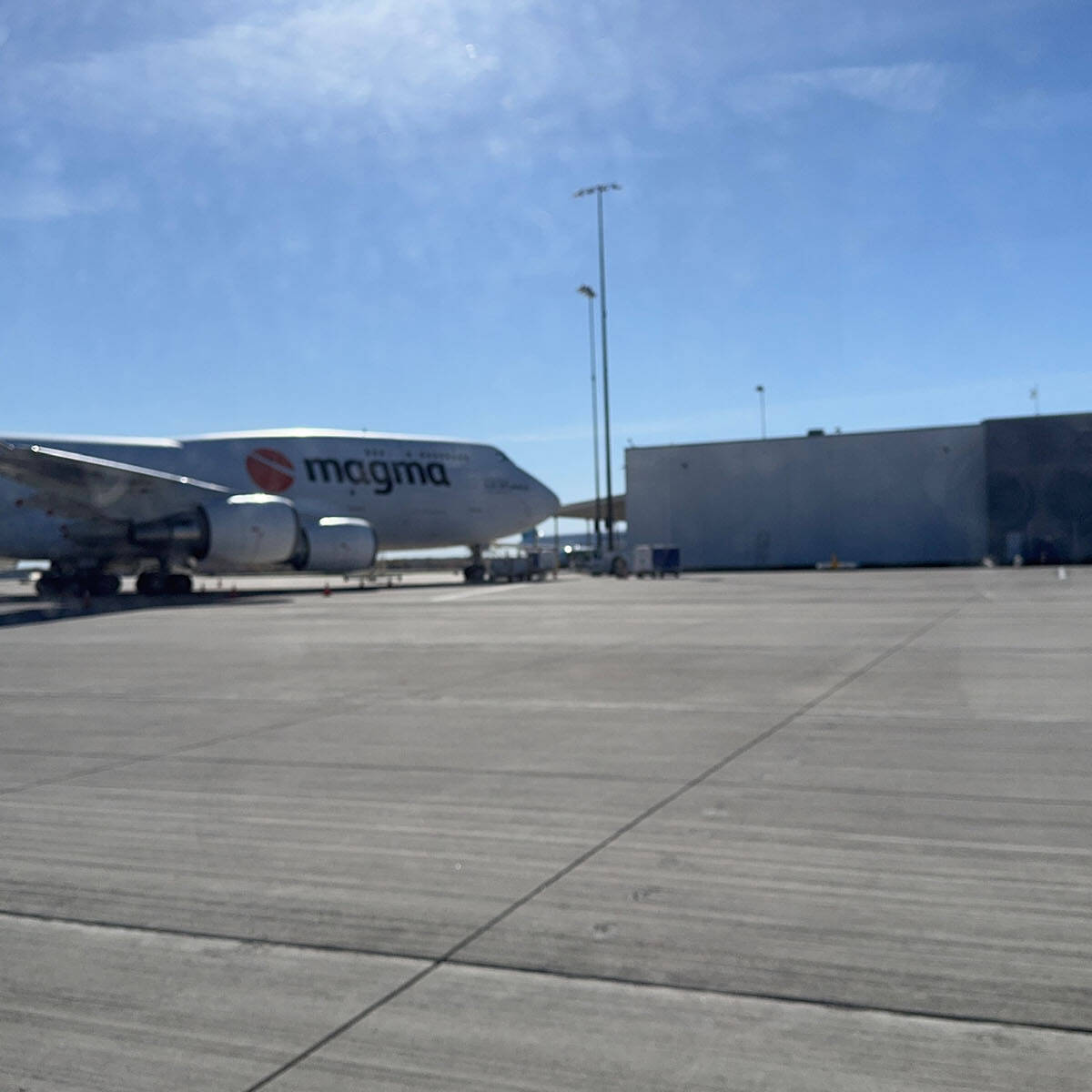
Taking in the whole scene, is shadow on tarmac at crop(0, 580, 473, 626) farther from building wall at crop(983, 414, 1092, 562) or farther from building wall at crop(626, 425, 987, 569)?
building wall at crop(983, 414, 1092, 562)

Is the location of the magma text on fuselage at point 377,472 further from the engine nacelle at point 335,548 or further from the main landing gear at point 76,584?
the main landing gear at point 76,584

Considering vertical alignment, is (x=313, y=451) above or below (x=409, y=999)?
above

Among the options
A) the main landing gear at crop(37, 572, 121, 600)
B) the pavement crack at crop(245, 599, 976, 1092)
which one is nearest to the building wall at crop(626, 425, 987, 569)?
the main landing gear at crop(37, 572, 121, 600)

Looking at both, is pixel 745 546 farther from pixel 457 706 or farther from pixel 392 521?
pixel 457 706

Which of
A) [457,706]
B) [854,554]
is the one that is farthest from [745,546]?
[457,706]

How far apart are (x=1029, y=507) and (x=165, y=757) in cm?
4770

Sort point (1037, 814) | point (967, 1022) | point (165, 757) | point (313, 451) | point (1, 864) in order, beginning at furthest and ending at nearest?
point (313, 451) → point (165, 757) → point (1037, 814) → point (1, 864) → point (967, 1022)

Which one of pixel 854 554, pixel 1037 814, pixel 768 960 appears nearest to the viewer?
pixel 768 960

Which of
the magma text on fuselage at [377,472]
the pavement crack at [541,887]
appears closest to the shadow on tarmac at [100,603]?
the magma text on fuselage at [377,472]

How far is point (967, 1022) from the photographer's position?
9.93 feet

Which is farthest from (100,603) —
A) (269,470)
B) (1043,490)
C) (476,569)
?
(1043,490)

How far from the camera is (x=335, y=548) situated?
95.8 ft

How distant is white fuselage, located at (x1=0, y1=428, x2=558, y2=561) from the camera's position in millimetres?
28312

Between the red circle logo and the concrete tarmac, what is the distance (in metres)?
22.0
